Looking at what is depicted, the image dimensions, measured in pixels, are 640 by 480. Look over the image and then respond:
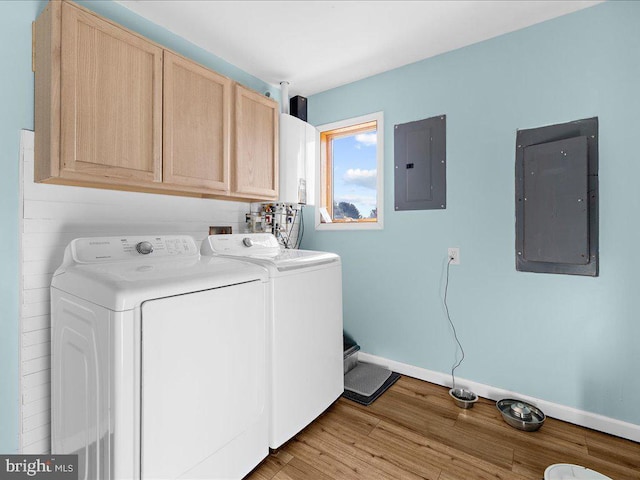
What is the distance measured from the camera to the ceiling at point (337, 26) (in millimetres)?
1816

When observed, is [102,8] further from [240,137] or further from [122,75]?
[240,137]

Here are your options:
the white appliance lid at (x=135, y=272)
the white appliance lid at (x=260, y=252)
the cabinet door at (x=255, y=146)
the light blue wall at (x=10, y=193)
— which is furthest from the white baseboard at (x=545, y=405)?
the light blue wall at (x=10, y=193)

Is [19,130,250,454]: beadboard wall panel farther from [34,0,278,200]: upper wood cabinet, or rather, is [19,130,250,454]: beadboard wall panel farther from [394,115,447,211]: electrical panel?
[394,115,447,211]: electrical panel

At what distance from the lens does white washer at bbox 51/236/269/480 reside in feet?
3.40

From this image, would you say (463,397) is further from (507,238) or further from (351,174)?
(351,174)

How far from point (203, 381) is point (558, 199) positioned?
6.99 feet

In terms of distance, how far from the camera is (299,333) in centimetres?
172

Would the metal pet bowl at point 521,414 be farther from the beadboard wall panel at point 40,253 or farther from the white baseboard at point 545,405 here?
the beadboard wall panel at point 40,253

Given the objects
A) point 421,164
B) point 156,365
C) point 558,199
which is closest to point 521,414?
point 558,199

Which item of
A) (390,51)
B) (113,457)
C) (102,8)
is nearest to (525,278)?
(390,51)

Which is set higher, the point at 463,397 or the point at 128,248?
the point at 128,248

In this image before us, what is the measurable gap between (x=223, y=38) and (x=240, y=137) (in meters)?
0.68

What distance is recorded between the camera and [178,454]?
1.17m

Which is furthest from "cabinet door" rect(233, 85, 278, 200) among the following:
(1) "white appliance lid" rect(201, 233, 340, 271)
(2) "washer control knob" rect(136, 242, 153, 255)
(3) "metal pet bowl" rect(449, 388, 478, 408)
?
(3) "metal pet bowl" rect(449, 388, 478, 408)
